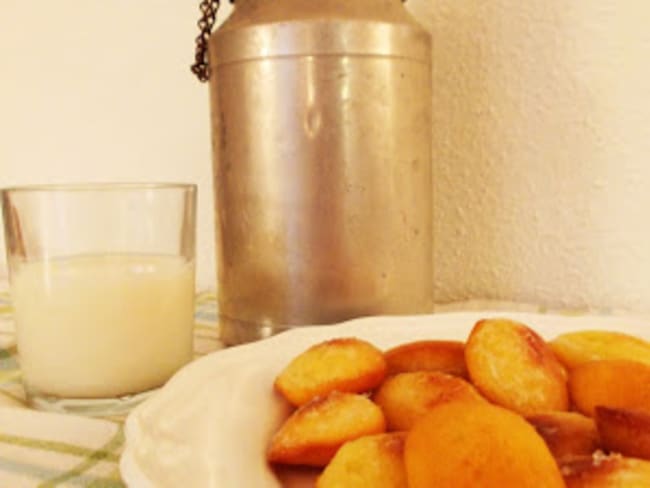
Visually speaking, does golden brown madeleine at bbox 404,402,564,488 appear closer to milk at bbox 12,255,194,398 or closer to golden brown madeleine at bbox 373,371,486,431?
golden brown madeleine at bbox 373,371,486,431

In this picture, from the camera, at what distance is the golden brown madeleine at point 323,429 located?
10.1 inches

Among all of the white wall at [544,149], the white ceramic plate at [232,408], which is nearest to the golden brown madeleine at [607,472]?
the white ceramic plate at [232,408]

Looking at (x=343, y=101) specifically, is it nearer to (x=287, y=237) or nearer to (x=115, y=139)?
(x=287, y=237)

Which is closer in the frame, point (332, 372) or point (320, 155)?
point (332, 372)

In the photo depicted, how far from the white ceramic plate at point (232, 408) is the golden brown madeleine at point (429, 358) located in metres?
0.05

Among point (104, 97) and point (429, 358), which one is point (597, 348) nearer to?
point (429, 358)

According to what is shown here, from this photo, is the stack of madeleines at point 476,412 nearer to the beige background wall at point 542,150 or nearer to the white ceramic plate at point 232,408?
the white ceramic plate at point 232,408

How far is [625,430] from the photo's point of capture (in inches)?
8.8

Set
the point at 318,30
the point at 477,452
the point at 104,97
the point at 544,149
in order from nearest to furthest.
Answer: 1. the point at 477,452
2. the point at 318,30
3. the point at 544,149
4. the point at 104,97

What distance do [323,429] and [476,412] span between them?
6 centimetres

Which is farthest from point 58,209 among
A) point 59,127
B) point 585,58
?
point 59,127

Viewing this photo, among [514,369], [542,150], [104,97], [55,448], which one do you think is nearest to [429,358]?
[514,369]

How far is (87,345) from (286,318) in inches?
5.7

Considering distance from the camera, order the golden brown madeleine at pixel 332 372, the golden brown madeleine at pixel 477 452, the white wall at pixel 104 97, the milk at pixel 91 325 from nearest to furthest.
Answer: the golden brown madeleine at pixel 477 452 → the golden brown madeleine at pixel 332 372 → the milk at pixel 91 325 → the white wall at pixel 104 97
